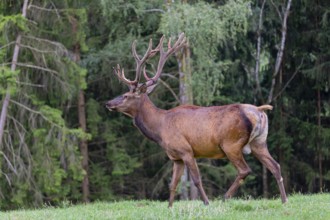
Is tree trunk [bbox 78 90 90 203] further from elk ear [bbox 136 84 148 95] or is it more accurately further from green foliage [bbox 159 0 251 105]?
elk ear [bbox 136 84 148 95]

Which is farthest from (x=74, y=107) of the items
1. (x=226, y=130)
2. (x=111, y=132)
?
(x=226, y=130)

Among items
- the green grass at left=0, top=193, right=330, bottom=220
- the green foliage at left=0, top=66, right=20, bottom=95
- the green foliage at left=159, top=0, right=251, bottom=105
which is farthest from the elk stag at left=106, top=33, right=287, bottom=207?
the green foliage at left=0, top=66, right=20, bottom=95

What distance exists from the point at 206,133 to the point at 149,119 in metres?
1.13

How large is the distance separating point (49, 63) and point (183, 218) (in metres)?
13.9

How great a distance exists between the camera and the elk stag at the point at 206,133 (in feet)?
35.0

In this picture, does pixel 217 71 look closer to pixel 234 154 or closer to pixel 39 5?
pixel 39 5

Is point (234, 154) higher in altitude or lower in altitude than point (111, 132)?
higher

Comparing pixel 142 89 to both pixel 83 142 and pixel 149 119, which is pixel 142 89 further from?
pixel 83 142

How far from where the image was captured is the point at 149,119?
11633 mm

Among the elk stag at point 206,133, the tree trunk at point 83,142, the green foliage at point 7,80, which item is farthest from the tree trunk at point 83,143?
→ the elk stag at point 206,133

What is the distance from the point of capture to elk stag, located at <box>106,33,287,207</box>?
35.0ft

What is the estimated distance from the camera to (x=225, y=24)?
19391 millimetres

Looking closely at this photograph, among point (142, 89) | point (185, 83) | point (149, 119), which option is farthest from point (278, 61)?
point (149, 119)

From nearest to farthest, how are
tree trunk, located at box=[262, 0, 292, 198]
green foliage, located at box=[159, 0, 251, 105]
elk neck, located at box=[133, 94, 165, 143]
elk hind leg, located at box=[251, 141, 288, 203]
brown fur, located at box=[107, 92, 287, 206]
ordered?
brown fur, located at box=[107, 92, 287, 206], elk hind leg, located at box=[251, 141, 288, 203], elk neck, located at box=[133, 94, 165, 143], green foliage, located at box=[159, 0, 251, 105], tree trunk, located at box=[262, 0, 292, 198]
